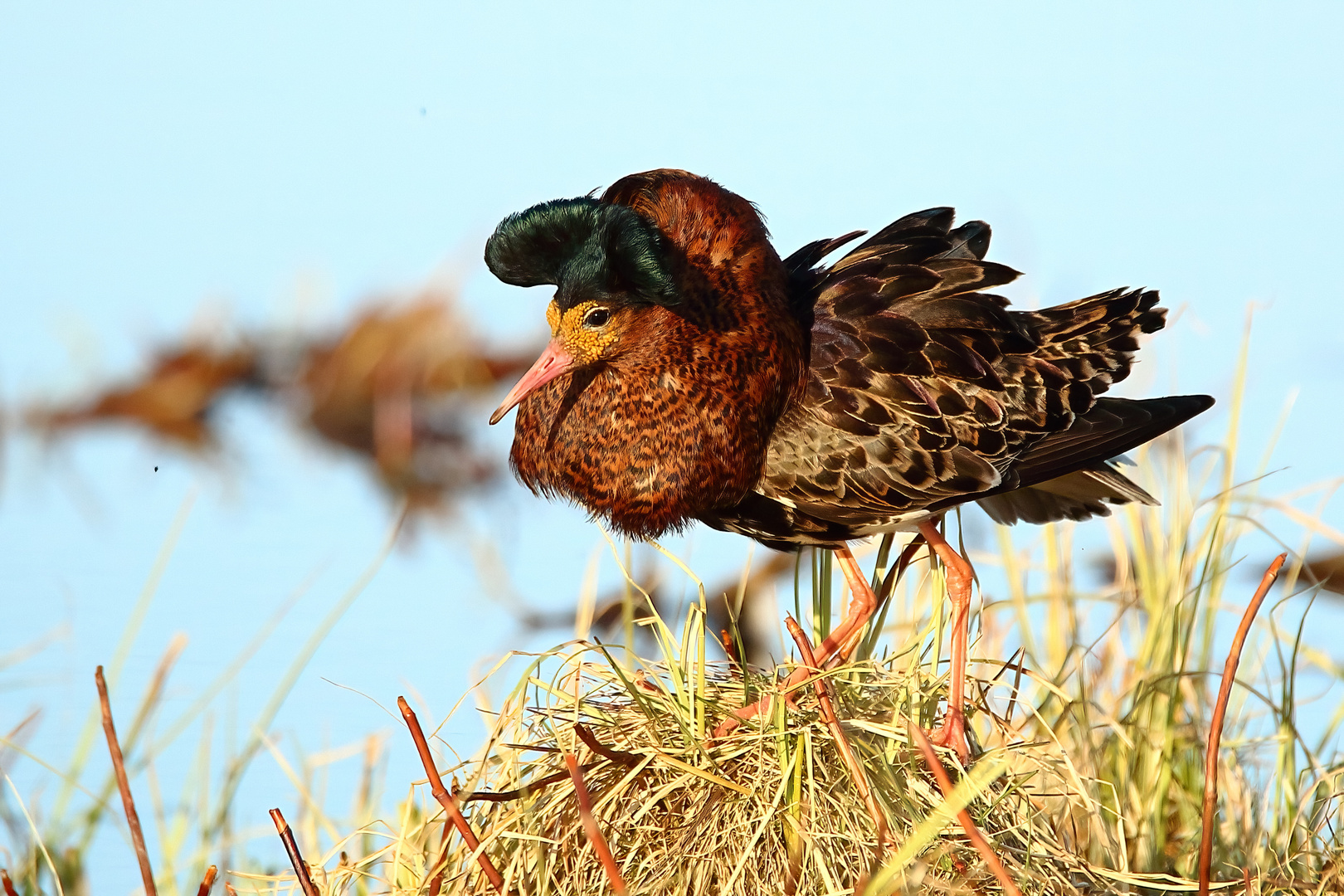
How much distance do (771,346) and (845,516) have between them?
46 cm

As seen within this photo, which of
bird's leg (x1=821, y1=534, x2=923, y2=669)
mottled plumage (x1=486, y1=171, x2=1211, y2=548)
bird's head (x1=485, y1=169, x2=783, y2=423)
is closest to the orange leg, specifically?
bird's leg (x1=821, y1=534, x2=923, y2=669)

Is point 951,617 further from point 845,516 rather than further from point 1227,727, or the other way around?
point 1227,727

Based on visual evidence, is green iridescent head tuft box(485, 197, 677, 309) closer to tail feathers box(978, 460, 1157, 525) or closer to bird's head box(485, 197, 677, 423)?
bird's head box(485, 197, 677, 423)

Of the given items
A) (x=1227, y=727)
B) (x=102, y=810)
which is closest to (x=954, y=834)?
(x=1227, y=727)

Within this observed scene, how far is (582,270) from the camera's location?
282 centimetres

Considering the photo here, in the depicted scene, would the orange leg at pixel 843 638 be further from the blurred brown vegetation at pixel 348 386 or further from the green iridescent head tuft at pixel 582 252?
the blurred brown vegetation at pixel 348 386

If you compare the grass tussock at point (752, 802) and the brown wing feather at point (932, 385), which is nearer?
the grass tussock at point (752, 802)

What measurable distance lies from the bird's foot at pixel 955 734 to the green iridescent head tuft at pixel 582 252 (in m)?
1.05

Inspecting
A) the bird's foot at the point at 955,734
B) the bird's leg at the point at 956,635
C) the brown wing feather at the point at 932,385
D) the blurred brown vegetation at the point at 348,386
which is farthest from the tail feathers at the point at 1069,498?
the blurred brown vegetation at the point at 348,386

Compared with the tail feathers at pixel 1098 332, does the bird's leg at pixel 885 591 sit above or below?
below

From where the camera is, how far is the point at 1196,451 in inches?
159

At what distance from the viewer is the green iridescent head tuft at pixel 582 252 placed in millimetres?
2750

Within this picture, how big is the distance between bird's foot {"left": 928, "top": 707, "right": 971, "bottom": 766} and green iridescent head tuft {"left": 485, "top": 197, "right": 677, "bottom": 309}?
105 cm

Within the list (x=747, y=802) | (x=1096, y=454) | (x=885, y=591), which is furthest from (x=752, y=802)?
(x=1096, y=454)
